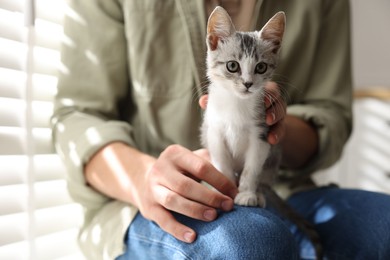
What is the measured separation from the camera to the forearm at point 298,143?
35.9 inches

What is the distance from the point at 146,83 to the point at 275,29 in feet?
1.16

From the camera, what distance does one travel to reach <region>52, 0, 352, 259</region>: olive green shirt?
0.74 meters

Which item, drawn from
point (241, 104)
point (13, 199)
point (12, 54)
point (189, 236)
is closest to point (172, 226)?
point (189, 236)

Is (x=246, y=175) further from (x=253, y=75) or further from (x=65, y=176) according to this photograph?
(x=65, y=176)

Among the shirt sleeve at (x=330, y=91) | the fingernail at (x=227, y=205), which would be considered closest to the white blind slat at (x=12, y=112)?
the fingernail at (x=227, y=205)

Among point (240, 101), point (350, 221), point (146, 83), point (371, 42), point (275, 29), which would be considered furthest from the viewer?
point (371, 42)

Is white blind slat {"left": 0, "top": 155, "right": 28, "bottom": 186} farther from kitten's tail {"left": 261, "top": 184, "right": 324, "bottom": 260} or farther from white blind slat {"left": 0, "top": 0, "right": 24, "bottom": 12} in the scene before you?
kitten's tail {"left": 261, "top": 184, "right": 324, "bottom": 260}

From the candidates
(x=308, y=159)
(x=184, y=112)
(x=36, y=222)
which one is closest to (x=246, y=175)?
(x=184, y=112)

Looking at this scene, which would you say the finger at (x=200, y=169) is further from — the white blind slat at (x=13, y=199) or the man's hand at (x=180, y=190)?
the white blind slat at (x=13, y=199)

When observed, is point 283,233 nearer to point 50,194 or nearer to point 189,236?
point 189,236

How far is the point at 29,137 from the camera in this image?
842 millimetres

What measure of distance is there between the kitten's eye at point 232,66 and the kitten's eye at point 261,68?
0.08 feet

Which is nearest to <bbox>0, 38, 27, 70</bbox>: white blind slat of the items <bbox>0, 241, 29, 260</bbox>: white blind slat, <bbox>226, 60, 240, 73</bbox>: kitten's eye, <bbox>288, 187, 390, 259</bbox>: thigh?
<bbox>0, 241, 29, 260</bbox>: white blind slat

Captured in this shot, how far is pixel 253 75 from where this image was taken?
1.83 feet
